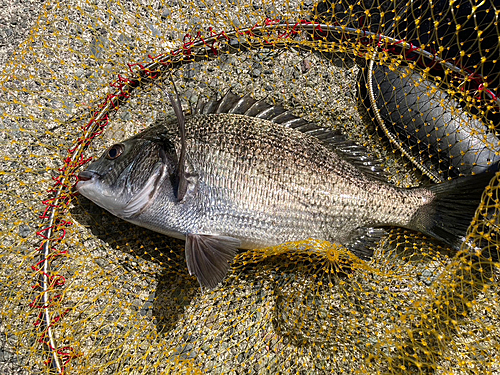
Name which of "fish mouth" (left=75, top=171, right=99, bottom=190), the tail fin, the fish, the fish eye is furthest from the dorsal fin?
"fish mouth" (left=75, top=171, right=99, bottom=190)

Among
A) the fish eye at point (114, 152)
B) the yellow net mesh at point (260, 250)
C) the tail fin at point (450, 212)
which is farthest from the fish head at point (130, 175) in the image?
the tail fin at point (450, 212)

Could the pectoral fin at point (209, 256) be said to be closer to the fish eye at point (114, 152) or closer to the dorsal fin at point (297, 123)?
the fish eye at point (114, 152)

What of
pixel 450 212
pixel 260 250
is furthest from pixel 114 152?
pixel 450 212

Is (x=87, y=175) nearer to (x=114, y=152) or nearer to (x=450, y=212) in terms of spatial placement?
(x=114, y=152)

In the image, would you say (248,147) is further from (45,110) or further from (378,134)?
(45,110)

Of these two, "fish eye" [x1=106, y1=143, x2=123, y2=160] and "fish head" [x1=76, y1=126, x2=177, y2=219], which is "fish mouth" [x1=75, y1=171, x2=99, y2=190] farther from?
"fish eye" [x1=106, y1=143, x2=123, y2=160]
